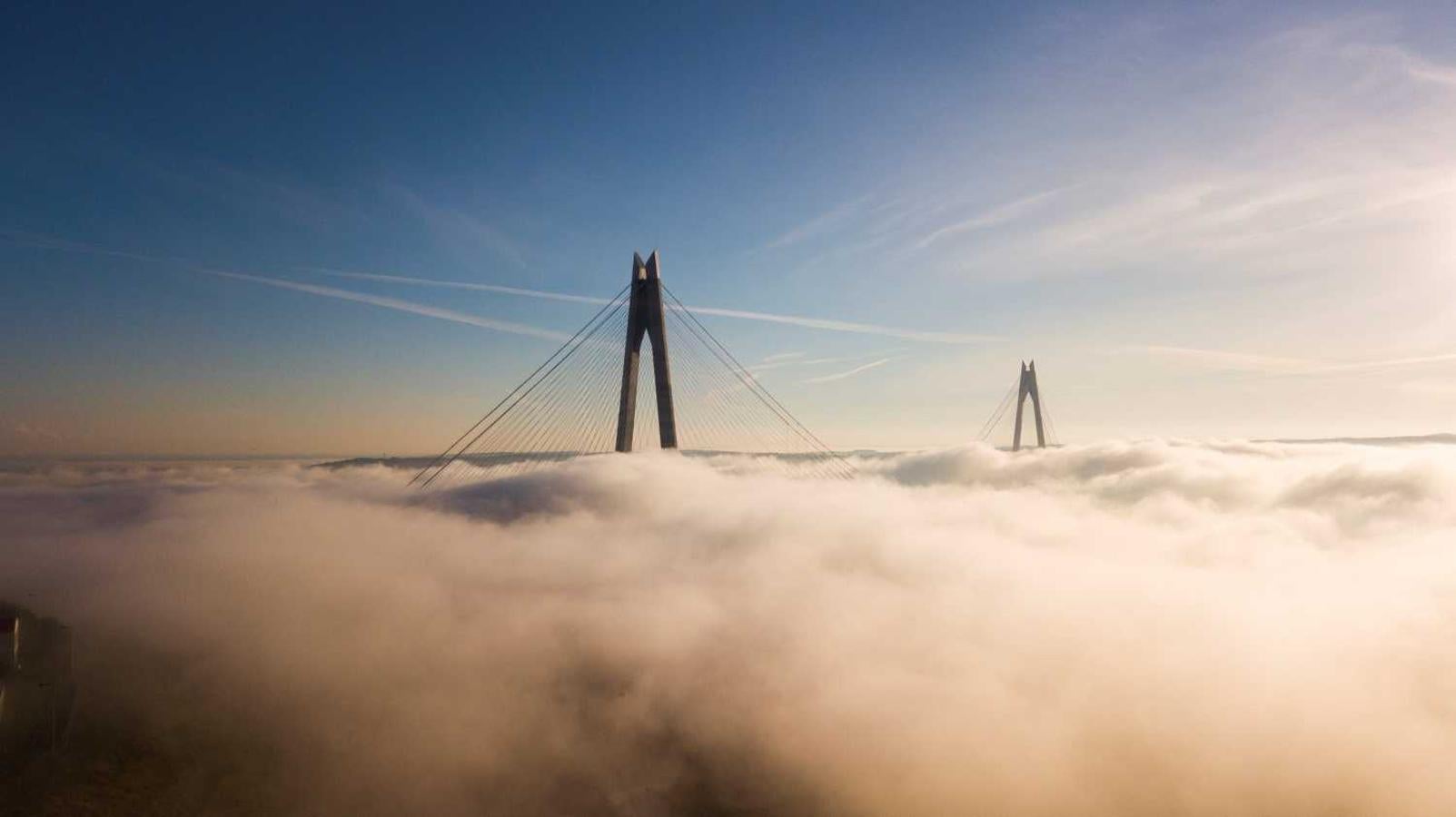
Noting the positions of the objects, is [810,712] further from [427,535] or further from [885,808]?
[427,535]

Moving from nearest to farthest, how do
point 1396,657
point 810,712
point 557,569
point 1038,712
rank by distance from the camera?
1. point 557,569
2. point 810,712
3. point 1038,712
4. point 1396,657

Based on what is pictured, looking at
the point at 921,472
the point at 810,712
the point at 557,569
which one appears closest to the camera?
the point at 557,569

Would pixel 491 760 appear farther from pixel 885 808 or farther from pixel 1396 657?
pixel 1396 657

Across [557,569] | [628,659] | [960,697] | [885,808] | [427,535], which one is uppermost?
[427,535]

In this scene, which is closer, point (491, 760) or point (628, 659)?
point (491, 760)

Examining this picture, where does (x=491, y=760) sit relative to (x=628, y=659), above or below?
below

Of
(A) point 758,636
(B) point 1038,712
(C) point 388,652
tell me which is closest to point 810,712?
(A) point 758,636
